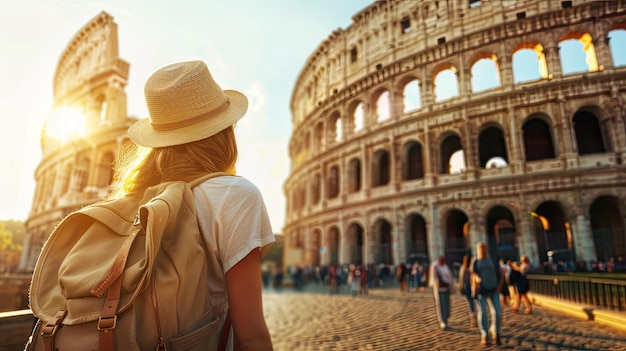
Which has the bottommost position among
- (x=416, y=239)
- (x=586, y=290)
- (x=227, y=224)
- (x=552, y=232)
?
(x=586, y=290)

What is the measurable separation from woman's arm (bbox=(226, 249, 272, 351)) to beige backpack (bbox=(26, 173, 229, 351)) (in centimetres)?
7

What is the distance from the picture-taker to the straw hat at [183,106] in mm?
1237

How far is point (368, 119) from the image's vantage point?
19.9 m

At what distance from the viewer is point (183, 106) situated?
1.24 meters

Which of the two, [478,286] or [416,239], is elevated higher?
[416,239]

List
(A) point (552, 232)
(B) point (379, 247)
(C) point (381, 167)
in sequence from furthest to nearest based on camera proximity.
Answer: (C) point (381, 167) < (B) point (379, 247) < (A) point (552, 232)

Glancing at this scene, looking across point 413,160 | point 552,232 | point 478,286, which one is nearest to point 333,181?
point 413,160

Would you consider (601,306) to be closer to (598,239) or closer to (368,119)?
(598,239)

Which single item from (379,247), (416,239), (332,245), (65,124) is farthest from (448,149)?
(65,124)

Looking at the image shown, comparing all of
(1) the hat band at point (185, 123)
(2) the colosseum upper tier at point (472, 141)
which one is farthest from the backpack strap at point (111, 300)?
(2) the colosseum upper tier at point (472, 141)

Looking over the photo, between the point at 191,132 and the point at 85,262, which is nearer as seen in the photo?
the point at 85,262

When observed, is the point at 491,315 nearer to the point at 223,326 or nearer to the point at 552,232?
the point at 223,326

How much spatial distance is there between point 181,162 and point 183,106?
0.20 meters

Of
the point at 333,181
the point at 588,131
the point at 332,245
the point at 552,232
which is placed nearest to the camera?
the point at 588,131
